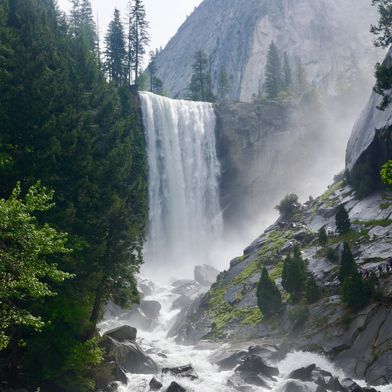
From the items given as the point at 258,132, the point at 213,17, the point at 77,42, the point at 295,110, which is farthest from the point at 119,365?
the point at 213,17

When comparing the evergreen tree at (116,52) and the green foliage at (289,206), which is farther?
the evergreen tree at (116,52)

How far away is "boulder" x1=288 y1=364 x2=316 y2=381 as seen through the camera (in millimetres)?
24381

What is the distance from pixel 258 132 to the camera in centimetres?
7525

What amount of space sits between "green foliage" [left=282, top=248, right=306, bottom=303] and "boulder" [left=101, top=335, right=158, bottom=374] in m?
11.4

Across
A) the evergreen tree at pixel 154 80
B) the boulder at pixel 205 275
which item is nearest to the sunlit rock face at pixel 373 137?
the boulder at pixel 205 275

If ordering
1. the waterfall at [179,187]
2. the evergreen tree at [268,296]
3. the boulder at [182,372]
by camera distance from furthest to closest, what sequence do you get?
1. the waterfall at [179,187]
2. the evergreen tree at [268,296]
3. the boulder at [182,372]

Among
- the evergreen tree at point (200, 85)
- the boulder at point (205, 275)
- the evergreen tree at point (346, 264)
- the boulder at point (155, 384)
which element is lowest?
the boulder at point (205, 275)

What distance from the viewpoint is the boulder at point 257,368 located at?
86.7 ft

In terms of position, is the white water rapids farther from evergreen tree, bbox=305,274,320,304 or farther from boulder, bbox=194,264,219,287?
evergreen tree, bbox=305,274,320,304

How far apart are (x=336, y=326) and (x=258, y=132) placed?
50950mm

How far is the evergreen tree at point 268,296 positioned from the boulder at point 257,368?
803 centimetres

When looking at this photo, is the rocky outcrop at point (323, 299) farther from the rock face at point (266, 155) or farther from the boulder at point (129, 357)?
the rock face at point (266, 155)

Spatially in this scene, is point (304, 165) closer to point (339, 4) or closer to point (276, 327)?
point (276, 327)

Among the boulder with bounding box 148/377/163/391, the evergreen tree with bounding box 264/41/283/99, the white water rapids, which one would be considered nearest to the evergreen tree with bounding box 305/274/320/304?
the boulder with bounding box 148/377/163/391
